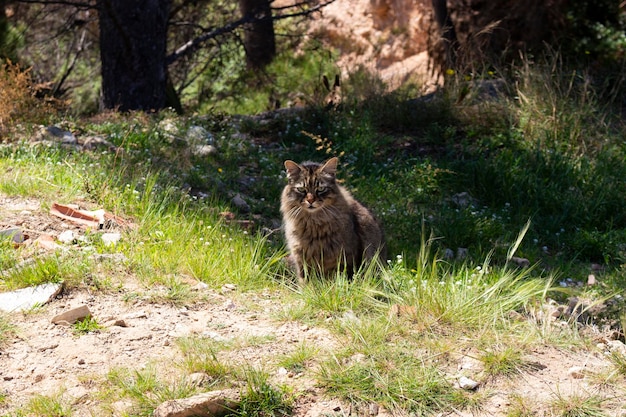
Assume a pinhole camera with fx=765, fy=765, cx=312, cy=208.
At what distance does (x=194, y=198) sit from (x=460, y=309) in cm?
275

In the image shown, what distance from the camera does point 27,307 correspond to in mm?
4383

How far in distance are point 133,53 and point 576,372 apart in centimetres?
668

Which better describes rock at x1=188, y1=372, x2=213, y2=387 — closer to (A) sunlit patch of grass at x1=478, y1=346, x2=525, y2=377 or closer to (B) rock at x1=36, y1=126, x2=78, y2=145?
(A) sunlit patch of grass at x1=478, y1=346, x2=525, y2=377

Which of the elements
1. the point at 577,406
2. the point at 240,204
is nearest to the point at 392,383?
the point at 577,406

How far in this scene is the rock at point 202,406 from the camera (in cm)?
344

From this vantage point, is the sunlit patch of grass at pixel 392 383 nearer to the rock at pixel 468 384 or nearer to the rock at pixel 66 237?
the rock at pixel 468 384

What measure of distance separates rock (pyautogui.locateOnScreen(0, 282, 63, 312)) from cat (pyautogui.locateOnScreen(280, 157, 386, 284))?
159 centimetres

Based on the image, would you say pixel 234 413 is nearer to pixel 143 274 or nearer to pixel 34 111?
pixel 143 274

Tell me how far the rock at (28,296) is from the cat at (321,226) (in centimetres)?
159

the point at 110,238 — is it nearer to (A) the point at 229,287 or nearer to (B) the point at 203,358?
(A) the point at 229,287

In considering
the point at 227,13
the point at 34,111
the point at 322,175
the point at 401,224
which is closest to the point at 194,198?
the point at 322,175

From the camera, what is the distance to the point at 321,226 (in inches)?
208

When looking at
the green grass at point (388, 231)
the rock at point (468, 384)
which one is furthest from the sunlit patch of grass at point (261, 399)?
the rock at point (468, 384)

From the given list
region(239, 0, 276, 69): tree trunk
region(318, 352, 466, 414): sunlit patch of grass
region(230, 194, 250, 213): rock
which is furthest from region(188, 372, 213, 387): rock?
region(239, 0, 276, 69): tree trunk
